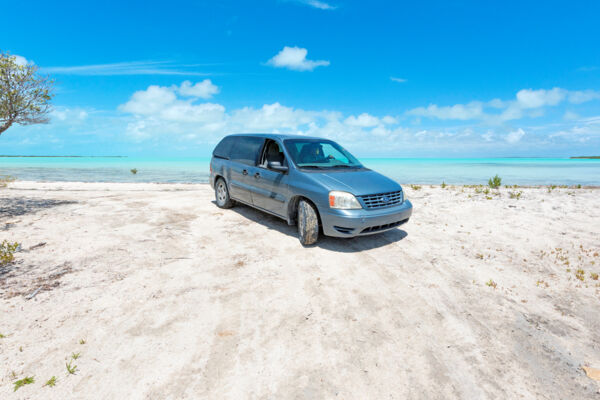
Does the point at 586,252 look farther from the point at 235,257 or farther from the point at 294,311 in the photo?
the point at 235,257

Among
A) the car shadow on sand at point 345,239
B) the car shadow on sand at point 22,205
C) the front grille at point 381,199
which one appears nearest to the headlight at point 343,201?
the front grille at point 381,199

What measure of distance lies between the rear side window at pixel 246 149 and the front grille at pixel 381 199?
2.77 metres

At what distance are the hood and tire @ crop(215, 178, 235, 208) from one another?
321cm

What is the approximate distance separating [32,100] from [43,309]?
19.0ft

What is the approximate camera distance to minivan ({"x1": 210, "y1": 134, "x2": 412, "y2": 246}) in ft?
14.6

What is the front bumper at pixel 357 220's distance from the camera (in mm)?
4336

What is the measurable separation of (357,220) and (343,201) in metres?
0.38

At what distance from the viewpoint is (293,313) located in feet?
9.78

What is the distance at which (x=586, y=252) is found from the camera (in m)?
4.73

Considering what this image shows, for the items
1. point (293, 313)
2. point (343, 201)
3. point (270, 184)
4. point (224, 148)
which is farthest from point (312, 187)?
point (224, 148)

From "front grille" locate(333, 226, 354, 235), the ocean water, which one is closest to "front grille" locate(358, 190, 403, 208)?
"front grille" locate(333, 226, 354, 235)

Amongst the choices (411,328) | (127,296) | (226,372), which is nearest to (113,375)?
(226,372)

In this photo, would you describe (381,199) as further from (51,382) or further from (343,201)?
(51,382)

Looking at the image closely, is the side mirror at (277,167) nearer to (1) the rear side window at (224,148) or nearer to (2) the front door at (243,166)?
(2) the front door at (243,166)
